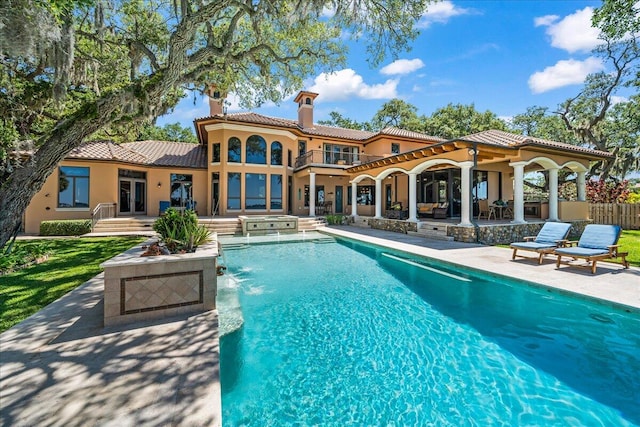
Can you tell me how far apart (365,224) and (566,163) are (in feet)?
33.4

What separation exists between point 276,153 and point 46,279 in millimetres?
15551

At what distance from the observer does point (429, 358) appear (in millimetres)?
3789

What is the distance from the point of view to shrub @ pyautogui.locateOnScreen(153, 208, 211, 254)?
5.14m

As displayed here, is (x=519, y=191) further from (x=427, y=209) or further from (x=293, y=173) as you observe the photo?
(x=293, y=173)

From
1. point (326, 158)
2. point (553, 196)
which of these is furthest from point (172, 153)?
point (553, 196)

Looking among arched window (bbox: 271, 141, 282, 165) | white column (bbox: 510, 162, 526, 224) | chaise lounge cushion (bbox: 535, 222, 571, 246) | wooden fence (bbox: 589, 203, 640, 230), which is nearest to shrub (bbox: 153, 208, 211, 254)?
chaise lounge cushion (bbox: 535, 222, 571, 246)

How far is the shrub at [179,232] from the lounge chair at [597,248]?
8.45m

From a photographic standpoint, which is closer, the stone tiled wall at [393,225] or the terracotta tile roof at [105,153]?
the stone tiled wall at [393,225]

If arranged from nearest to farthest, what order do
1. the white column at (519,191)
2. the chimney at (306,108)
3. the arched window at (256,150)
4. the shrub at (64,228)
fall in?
the white column at (519,191)
the shrub at (64,228)
the arched window at (256,150)
the chimney at (306,108)

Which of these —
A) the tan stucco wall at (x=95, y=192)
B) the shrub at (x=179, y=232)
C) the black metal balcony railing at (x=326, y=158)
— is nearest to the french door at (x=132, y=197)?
the tan stucco wall at (x=95, y=192)

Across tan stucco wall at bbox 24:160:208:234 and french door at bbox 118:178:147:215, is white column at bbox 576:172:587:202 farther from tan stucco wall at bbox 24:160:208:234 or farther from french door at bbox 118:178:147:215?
french door at bbox 118:178:147:215

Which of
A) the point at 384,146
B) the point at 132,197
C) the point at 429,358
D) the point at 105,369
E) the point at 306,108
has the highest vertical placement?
the point at 306,108

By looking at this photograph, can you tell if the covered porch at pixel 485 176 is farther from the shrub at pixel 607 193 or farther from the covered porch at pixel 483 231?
the shrub at pixel 607 193

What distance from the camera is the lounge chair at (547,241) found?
7.71 metres
